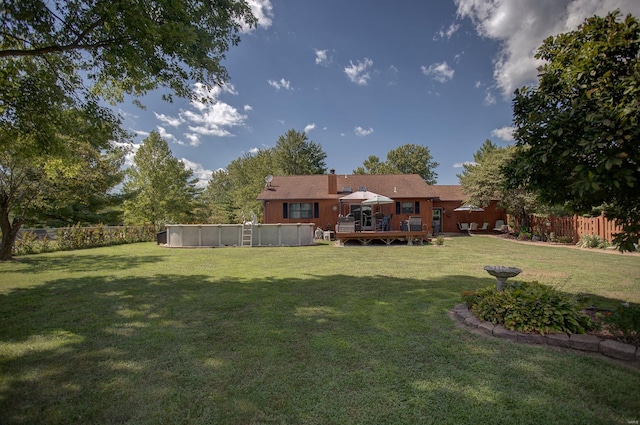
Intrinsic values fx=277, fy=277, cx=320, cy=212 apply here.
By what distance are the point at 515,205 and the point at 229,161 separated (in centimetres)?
4383

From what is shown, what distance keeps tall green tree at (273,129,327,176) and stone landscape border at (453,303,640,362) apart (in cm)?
3661

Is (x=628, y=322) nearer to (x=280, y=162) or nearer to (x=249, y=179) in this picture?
(x=249, y=179)

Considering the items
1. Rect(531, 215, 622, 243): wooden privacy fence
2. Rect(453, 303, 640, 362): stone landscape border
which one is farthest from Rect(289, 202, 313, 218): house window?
Rect(453, 303, 640, 362): stone landscape border

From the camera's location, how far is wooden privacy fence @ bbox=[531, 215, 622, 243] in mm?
11834

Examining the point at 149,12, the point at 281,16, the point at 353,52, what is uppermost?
the point at 353,52

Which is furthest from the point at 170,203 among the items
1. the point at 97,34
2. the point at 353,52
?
the point at 97,34

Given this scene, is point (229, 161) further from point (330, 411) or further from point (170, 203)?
point (330, 411)

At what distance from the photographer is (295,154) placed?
3962cm

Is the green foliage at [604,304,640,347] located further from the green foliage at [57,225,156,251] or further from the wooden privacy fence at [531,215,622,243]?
the green foliage at [57,225,156,251]

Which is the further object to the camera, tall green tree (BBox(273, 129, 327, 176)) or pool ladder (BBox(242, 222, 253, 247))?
tall green tree (BBox(273, 129, 327, 176))

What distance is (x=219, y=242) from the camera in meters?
14.5

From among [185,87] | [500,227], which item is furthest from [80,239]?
[500,227]

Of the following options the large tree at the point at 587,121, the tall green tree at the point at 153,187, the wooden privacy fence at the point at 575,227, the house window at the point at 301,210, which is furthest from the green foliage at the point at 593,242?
the tall green tree at the point at 153,187

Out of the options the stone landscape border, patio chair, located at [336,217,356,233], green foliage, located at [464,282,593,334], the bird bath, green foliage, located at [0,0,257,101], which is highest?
green foliage, located at [0,0,257,101]
